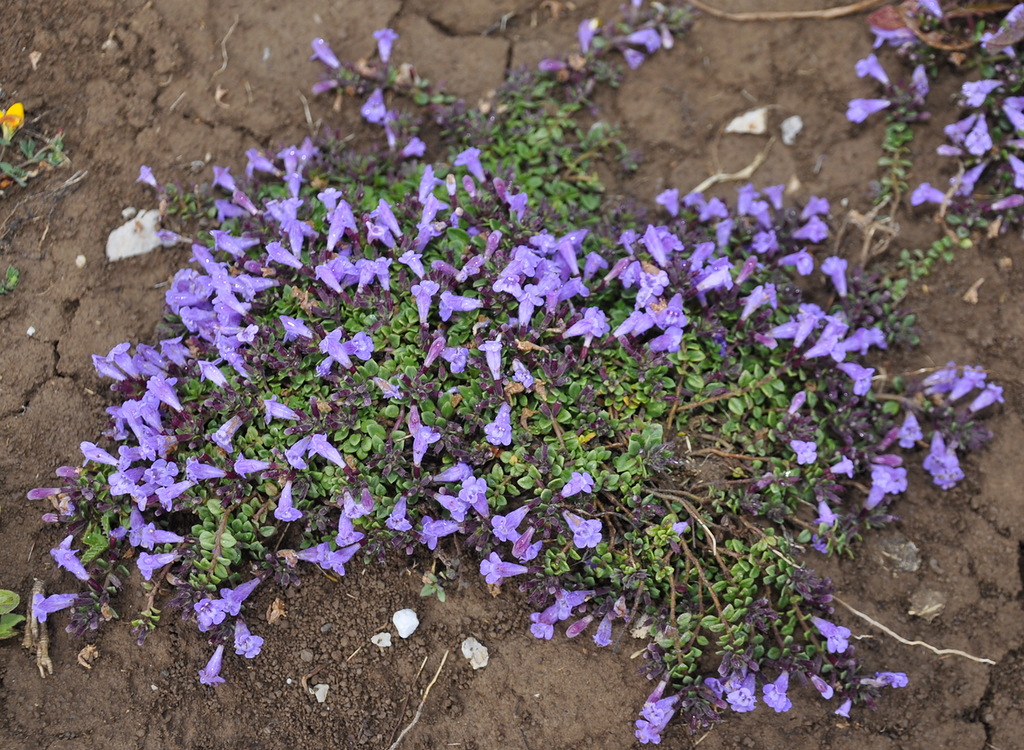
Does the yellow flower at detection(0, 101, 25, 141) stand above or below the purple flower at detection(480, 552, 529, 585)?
above

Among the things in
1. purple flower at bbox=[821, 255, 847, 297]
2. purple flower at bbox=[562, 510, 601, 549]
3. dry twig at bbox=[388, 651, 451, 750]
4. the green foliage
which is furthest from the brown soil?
purple flower at bbox=[562, 510, 601, 549]

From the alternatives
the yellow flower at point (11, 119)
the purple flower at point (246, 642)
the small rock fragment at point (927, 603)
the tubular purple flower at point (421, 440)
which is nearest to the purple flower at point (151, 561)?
the purple flower at point (246, 642)

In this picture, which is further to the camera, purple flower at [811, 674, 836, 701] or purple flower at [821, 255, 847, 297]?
purple flower at [821, 255, 847, 297]

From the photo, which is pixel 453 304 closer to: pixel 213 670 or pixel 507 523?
pixel 507 523

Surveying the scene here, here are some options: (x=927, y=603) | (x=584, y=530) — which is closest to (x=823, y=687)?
(x=927, y=603)

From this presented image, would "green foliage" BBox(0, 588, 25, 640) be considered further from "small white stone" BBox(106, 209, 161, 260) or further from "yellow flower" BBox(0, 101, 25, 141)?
"yellow flower" BBox(0, 101, 25, 141)

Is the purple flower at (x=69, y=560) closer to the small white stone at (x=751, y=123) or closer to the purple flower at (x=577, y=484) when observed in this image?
the purple flower at (x=577, y=484)
